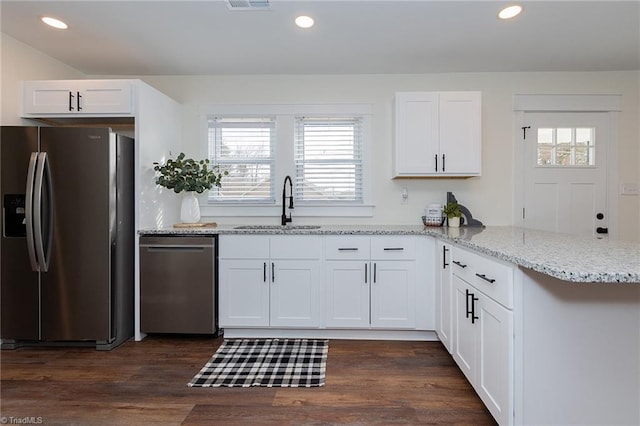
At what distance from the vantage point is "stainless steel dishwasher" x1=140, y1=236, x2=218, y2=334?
285 centimetres

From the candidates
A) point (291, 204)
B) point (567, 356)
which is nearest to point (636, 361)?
point (567, 356)

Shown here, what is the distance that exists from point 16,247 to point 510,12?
4.02m

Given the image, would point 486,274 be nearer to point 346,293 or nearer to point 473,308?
point 473,308

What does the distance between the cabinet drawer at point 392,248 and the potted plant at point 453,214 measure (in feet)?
1.89

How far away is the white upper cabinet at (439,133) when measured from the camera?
311 centimetres

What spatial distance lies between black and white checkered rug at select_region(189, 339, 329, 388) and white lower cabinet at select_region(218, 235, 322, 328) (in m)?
0.17

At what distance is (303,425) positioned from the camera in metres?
1.78

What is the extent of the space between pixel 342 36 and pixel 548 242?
208cm

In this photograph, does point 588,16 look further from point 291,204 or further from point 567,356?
point 291,204

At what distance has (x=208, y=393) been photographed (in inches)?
81.6

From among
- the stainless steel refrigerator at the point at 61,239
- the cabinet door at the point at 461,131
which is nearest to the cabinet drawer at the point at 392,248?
the cabinet door at the point at 461,131

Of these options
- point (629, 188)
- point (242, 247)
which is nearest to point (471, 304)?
point (242, 247)

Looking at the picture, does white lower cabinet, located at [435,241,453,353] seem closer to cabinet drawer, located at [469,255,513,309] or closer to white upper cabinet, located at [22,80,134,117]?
cabinet drawer, located at [469,255,513,309]

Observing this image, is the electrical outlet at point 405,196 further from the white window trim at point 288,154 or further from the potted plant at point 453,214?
the potted plant at point 453,214
